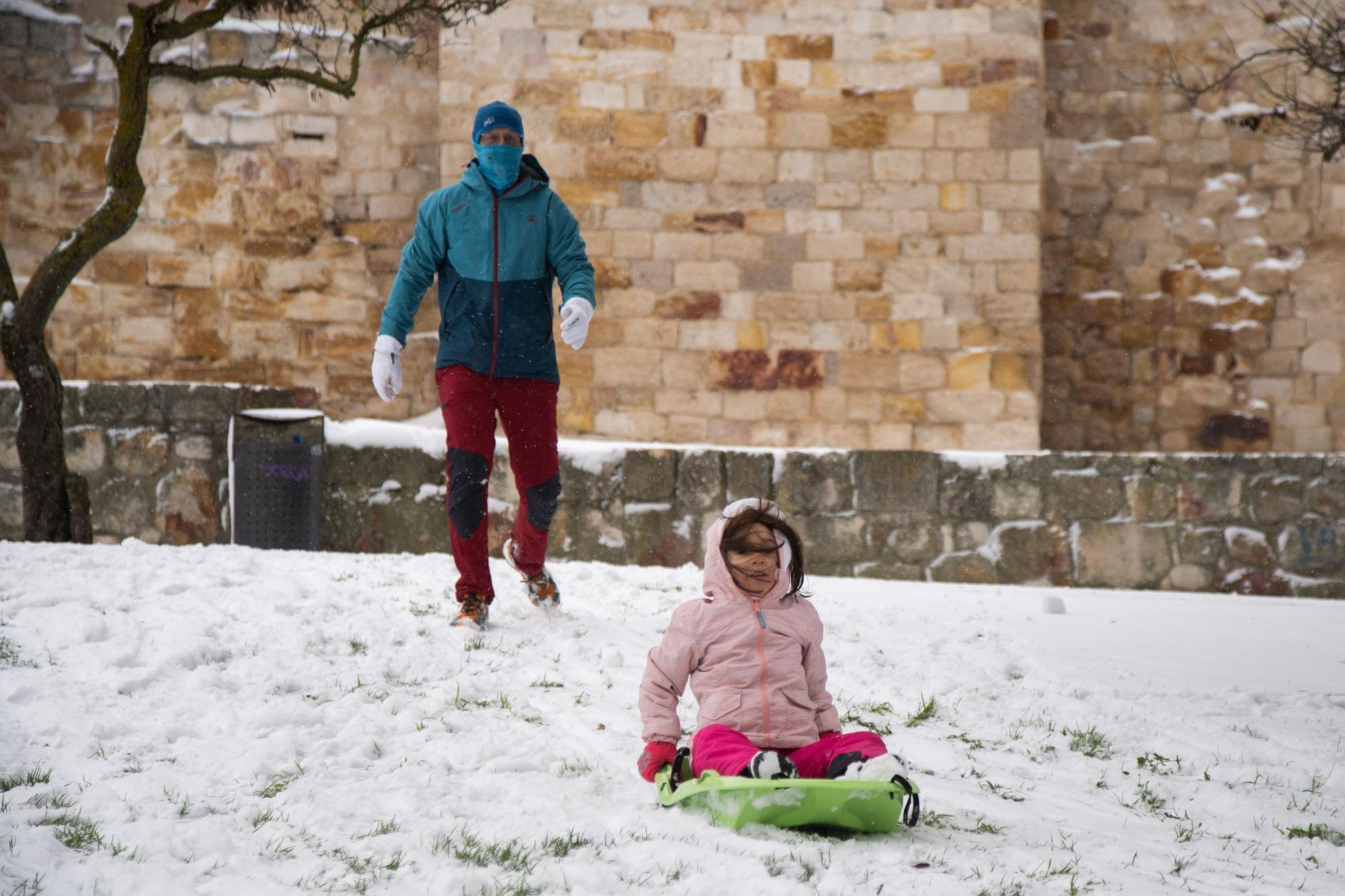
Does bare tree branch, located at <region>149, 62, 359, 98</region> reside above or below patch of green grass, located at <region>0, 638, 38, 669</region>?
above

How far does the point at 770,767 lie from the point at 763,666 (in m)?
0.31

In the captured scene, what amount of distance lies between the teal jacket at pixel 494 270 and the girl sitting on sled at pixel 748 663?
5.12 feet

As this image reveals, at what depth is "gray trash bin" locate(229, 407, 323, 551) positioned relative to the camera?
5730 mm

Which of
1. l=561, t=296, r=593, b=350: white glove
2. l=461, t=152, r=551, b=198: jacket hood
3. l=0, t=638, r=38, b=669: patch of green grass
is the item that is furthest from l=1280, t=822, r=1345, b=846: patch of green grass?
l=0, t=638, r=38, b=669: patch of green grass

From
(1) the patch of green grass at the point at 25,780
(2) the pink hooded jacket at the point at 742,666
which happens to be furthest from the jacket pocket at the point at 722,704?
(1) the patch of green grass at the point at 25,780

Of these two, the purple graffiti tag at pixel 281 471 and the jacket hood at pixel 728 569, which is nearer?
the jacket hood at pixel 728 569

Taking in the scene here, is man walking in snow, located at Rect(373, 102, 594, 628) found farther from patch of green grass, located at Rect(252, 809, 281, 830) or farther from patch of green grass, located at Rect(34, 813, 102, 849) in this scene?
patch of green grass, located at Rect(34, 813, 102, 849)

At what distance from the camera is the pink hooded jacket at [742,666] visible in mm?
2424

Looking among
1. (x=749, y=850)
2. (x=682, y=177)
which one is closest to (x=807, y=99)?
(x=682, y=177)

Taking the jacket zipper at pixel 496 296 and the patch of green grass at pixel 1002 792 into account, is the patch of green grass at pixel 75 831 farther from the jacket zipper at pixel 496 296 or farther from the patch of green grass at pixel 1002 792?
the jacket zipper at pixel 496 296

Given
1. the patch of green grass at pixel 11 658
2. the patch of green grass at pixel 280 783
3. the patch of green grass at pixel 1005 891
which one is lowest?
the patch of green grass at pixel 1005 891

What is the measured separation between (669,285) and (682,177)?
2.77ft

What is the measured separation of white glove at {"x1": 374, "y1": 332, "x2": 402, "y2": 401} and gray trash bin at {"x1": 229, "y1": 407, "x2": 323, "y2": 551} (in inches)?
80.5

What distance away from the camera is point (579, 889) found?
75.9 inches
